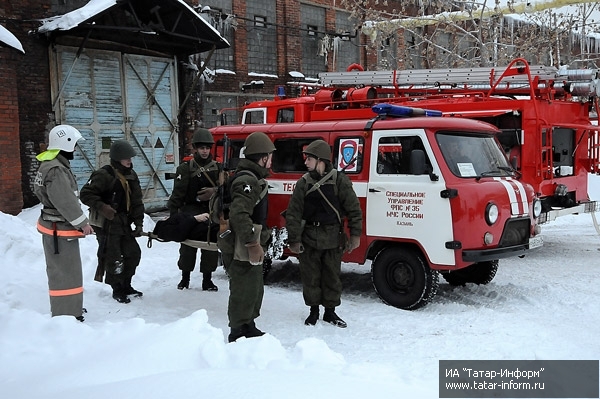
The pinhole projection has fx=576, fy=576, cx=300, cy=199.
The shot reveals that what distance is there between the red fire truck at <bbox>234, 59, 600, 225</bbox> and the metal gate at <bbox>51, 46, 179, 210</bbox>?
3.52m

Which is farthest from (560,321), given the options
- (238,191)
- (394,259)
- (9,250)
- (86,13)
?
(86,13)

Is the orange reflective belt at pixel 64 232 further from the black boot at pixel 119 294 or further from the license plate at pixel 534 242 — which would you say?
the license plate at pixel 534 242

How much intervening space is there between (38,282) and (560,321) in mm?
5804

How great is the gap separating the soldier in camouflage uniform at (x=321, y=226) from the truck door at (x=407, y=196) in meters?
0.79

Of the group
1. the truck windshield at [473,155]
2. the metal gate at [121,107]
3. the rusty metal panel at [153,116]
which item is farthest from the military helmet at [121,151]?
the rusty metal panel at [153,116]

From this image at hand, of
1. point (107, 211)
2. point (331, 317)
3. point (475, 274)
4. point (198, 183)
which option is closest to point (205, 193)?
point (198, 183)

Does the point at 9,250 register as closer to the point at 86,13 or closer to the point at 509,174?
the point at 86,13

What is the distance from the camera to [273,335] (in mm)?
5457

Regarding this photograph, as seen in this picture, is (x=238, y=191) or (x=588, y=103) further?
(x=588, y=103)

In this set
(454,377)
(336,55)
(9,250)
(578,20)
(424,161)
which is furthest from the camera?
(336,55)

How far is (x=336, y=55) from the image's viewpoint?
19.7 m

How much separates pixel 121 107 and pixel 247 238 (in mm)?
8857

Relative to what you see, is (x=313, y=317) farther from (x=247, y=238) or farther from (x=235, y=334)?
(x=247, y=238)

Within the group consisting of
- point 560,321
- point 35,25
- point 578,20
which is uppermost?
point 578,20
